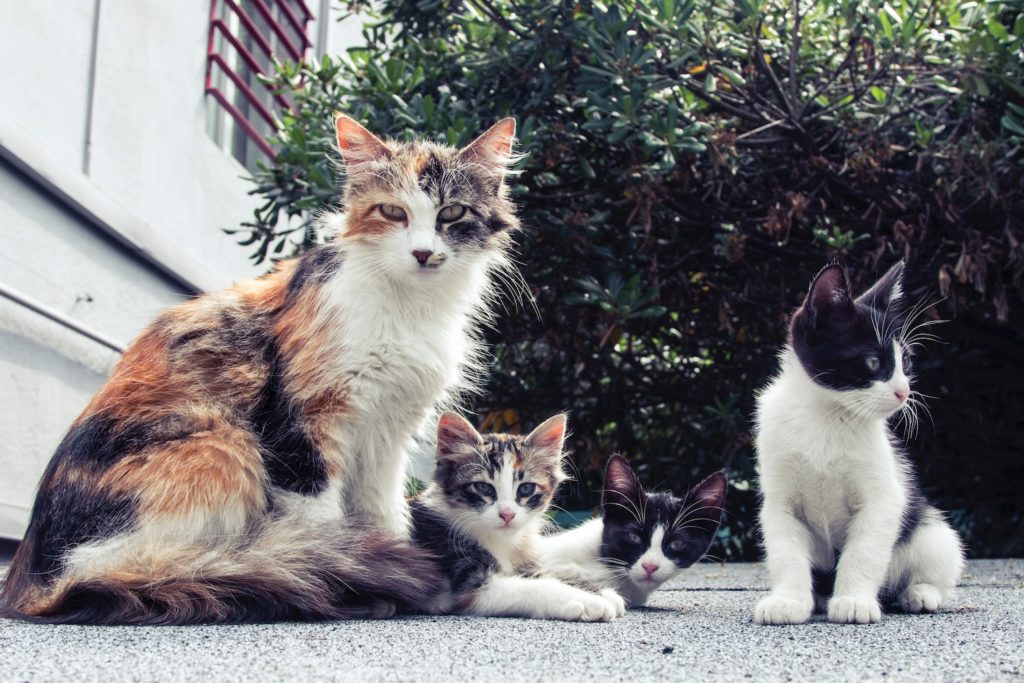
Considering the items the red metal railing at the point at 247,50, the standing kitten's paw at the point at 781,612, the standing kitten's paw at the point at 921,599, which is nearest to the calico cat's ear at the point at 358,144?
the standing kitten's paw at the point at 781,612

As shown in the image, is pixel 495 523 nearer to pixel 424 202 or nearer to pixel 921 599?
pixel 424 202

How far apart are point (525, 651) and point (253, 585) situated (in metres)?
0.63

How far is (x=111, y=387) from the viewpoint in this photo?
217 centimetres

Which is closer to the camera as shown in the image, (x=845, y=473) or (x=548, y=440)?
(x=845, y=473)

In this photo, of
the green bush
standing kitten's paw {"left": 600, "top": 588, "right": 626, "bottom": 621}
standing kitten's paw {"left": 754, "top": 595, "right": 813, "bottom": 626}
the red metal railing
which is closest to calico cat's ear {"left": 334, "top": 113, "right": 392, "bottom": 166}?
the green bush

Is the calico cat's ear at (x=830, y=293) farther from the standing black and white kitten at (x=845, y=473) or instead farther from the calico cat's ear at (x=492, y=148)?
the calico cat's ear at (x=492, y=148)

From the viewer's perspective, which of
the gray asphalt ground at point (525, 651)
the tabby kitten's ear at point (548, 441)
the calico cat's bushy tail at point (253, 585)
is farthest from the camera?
the tabby kitten's ear at point (548, 441)

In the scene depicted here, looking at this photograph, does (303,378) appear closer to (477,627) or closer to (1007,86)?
(477,627)

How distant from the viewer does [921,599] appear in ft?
7.49

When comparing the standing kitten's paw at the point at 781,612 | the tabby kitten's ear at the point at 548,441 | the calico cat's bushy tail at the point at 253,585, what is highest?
the tabby kitten's ear at the point at 548,441

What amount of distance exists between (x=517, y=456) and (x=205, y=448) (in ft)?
3.02

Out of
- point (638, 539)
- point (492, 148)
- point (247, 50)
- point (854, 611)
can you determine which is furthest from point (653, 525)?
point (247, 50)

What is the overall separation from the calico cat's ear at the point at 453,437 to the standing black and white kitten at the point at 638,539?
41 centimetres

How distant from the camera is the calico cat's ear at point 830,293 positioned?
7.34ft
